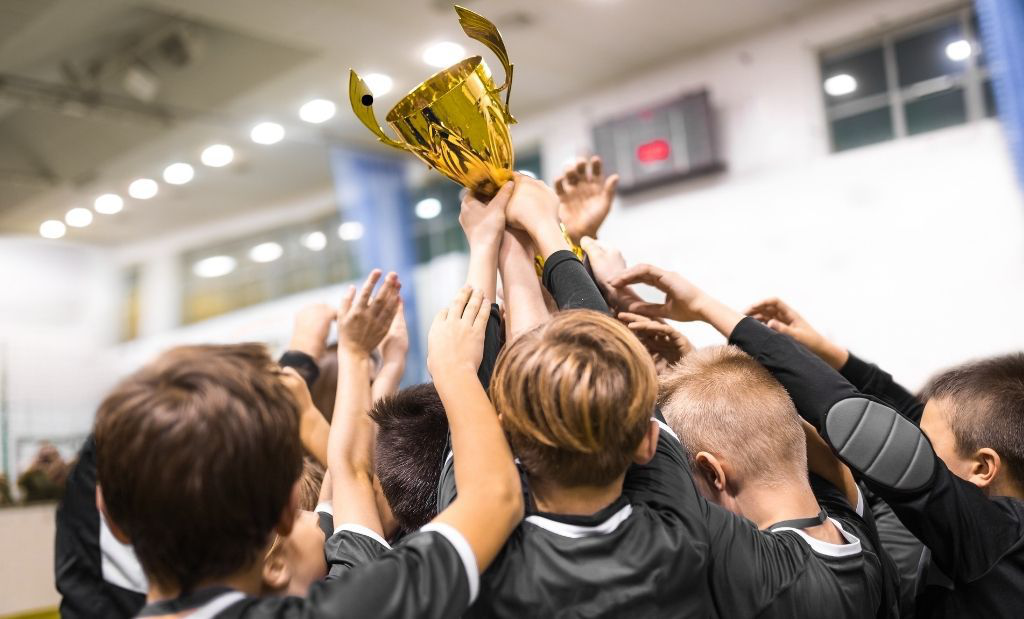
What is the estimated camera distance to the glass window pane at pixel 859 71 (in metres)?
5.02

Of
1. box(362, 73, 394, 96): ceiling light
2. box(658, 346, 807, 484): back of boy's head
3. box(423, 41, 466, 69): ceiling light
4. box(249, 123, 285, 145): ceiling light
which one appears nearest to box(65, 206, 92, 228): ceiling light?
box(249, 123, 285, 145): ceiling light

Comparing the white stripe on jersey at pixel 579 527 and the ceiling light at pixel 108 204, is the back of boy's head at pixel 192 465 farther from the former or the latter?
the ceiling light at pixel 108 204

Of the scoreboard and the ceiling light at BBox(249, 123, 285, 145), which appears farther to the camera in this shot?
the ceiling light at BBox(249, 123, 285, 145)

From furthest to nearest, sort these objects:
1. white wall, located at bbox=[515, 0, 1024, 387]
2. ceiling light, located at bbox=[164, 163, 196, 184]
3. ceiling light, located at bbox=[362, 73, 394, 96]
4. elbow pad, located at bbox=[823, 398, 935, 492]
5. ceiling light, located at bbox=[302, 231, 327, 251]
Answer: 1. ceiling light, located at bbox=[302, 231, 327, 251]
2. ceiling light, located at bbox=[164, 163, 196, 184]
3. ceiling light, located at bbox=[362, 73, 394, 96]
4. white wall, located at bbox=[515, 0, 1024, 387]
5. elbow pad, located at bbox=[823, 398, 935, 492]

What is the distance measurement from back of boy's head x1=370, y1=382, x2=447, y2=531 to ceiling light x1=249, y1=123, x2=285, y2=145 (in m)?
5.58

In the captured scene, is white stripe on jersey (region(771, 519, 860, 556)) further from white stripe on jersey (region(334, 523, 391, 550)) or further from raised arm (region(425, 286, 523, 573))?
white stripe on jersey (region(334, 523, 391, 550))

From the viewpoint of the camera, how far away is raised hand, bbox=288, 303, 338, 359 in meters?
1.67

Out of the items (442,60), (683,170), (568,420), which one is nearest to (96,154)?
(442,60)

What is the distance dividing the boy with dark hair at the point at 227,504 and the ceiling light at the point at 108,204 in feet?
23.7

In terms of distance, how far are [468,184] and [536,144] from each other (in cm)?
540

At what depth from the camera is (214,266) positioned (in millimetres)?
8359

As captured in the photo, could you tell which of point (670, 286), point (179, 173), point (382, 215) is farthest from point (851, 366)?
point (179, 173)

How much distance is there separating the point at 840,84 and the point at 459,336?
4940 mm

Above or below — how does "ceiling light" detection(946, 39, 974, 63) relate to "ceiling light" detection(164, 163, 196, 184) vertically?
below
